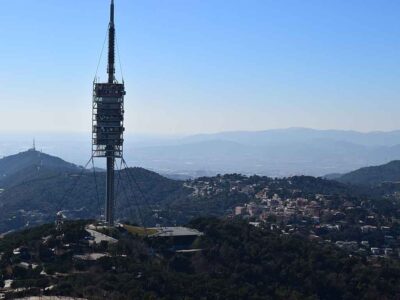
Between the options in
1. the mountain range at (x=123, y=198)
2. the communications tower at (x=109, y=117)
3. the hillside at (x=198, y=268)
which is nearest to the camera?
the hillside at (x=198, y=268)

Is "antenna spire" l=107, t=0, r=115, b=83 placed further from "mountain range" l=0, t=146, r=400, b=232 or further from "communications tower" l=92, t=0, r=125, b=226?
"mountain range" l=0, t=146, r=400, b=232

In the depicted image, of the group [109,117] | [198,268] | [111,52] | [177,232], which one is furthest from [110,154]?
[198,268]

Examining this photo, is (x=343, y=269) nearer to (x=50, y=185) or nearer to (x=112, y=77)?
(x=112, y=77)

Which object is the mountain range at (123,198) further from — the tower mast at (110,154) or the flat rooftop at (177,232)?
the flat rooftop at (177,232)

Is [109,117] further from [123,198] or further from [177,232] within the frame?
[123,198]

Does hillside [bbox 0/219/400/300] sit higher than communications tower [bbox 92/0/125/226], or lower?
lower

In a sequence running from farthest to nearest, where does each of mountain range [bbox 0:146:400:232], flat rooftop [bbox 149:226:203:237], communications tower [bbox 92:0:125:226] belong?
mountain range [bbox 0:146:400:232] < communications tower [bbox 92:0:125:226] < flat rooftop [bbox 149:226:203:237]

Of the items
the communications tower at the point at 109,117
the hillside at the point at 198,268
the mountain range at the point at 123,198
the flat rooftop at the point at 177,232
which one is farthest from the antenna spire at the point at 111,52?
the mountain range at the point at 123,198

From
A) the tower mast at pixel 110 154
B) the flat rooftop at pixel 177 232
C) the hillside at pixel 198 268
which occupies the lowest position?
the hillside at pixel 198 268

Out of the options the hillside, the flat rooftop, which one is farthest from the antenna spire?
the flat rooftop
